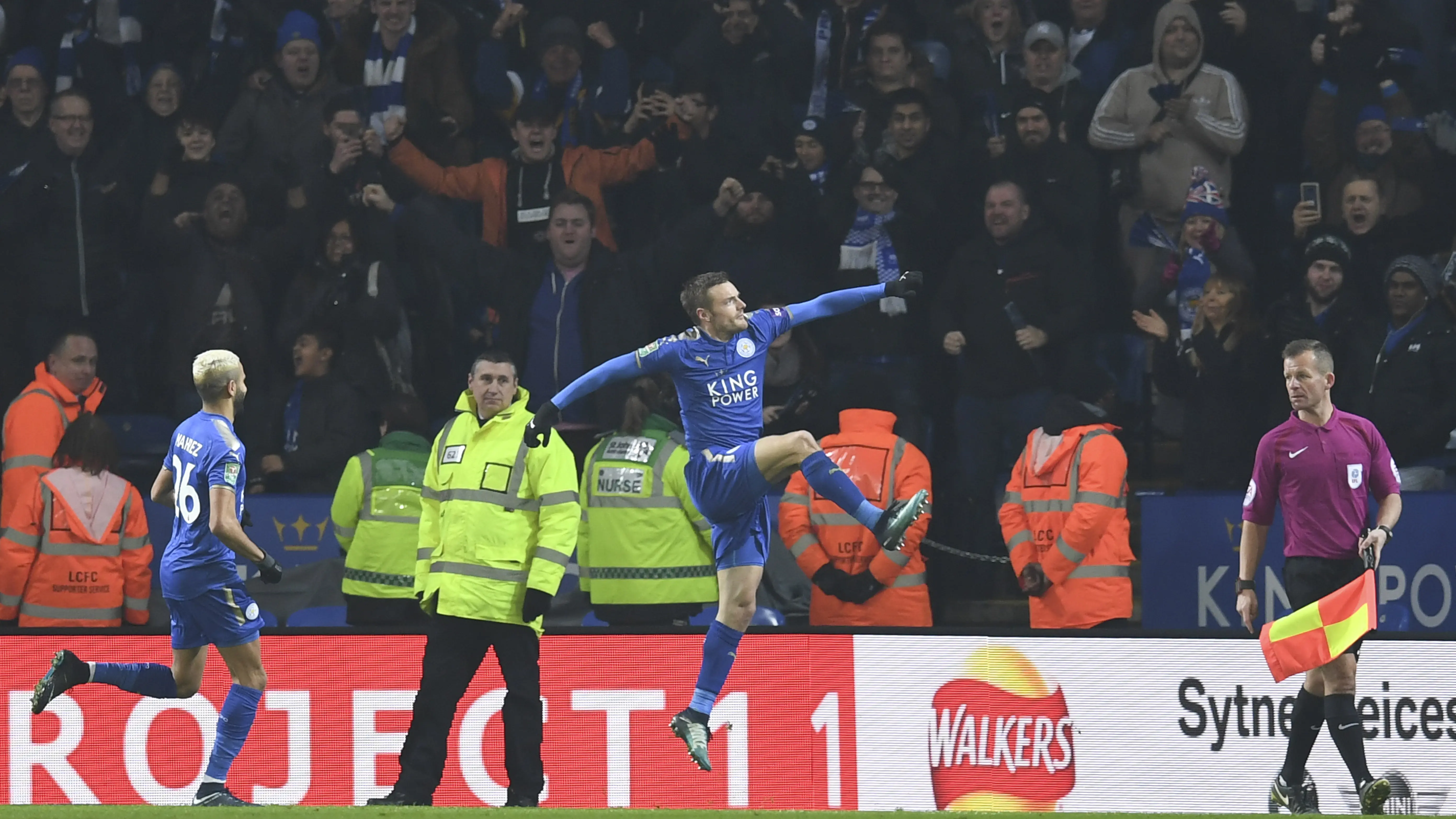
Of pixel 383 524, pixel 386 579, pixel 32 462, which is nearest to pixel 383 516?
pixel 383 524

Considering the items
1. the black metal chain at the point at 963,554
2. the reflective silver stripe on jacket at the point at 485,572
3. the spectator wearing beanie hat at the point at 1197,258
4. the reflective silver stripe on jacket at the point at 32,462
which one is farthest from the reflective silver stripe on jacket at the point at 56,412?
the spectator wearing beanie hat at the point at 1197,258

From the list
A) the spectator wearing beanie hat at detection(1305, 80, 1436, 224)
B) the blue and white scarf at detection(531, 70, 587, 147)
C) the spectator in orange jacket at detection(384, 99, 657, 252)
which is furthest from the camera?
the blue and white scarf at detection(531, 70, 587, 147)

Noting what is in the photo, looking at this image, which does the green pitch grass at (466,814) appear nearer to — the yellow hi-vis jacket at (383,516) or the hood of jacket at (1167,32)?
the yellow hi-vis jacket at (383,516)

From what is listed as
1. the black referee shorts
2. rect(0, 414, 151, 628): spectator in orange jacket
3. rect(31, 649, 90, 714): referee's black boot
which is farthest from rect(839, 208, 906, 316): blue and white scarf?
rect(31, 649, 90, 714): referee's black boot

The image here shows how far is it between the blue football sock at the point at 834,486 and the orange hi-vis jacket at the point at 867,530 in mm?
2538

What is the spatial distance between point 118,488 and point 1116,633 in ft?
19.1

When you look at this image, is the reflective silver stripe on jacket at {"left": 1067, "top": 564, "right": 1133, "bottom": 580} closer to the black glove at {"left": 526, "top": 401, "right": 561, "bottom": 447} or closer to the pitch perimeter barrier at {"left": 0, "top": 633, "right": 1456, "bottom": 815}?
the pitch perimeter barrier at {"left": 0, "top": 633, "right": 1456, "bottom": 815}

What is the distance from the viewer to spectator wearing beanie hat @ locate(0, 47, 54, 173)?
13.2 m

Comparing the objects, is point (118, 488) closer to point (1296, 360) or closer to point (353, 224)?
point (353, 224)

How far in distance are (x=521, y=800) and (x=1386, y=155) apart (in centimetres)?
674

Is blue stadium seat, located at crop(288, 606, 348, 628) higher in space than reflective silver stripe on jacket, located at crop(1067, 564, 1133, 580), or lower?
lower

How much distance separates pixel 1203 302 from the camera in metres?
11.4

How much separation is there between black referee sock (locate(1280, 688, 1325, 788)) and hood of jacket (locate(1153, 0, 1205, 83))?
527 centimetres

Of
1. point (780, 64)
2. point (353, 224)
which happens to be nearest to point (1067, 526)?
point (780, 64)
